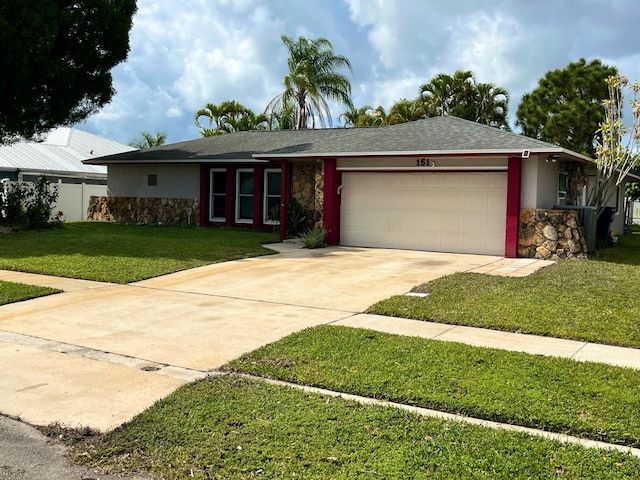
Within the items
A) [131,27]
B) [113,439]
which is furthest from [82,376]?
[131,27]

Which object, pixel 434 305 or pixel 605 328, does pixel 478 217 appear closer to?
pixel 434 305

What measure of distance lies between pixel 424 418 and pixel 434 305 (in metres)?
4.31

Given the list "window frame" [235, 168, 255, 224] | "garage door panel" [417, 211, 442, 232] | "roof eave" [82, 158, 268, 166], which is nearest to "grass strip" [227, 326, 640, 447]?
"garage door panel" [417, 211, 442, 232]

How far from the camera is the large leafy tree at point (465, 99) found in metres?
32.1

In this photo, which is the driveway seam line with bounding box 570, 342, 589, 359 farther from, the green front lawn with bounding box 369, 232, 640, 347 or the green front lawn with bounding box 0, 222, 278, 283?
the green front lawn with bounding box 0, 222, 278, 283

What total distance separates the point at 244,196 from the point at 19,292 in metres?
12.6

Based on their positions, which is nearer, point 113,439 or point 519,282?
point 113,439

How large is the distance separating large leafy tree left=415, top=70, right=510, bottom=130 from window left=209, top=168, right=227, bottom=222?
561 inches

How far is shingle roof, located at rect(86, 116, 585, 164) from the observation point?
1471 centimetres

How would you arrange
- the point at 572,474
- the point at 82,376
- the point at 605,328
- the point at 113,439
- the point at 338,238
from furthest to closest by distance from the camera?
the point at 338,238, the point at 605,328, the point at 82,376, the point at 113,439, the point at 572,474

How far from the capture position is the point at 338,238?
56.7 feet

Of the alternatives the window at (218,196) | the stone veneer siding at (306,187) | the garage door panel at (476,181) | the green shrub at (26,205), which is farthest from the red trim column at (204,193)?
the garage door panel at (476,181)

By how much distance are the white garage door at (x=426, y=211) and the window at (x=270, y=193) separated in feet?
14.4

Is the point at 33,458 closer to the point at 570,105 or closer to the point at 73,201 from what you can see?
the point at 73,201
